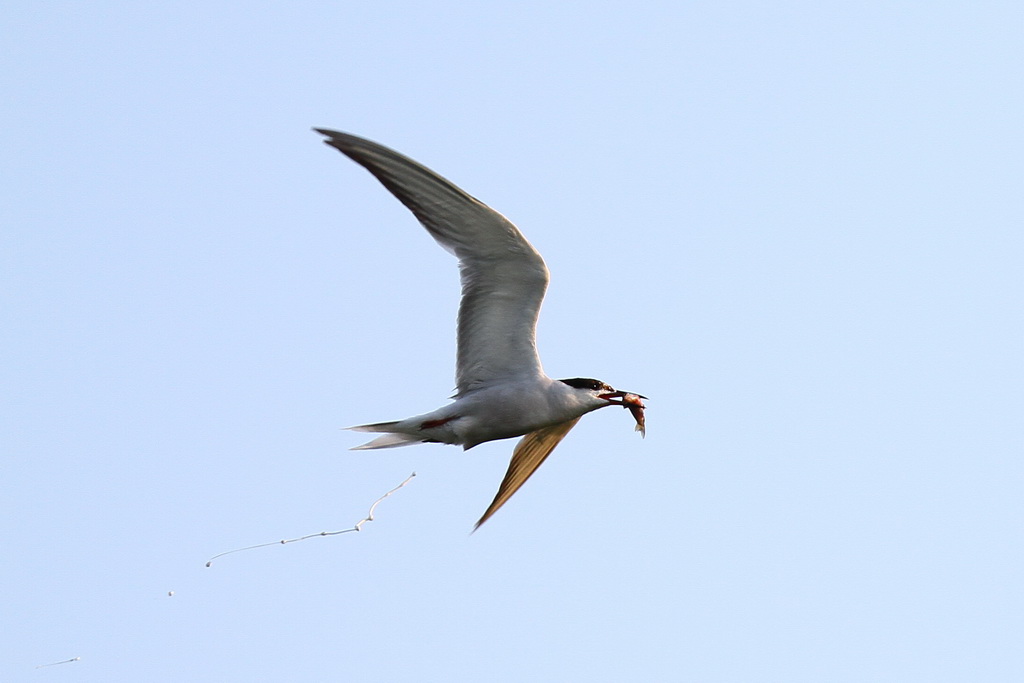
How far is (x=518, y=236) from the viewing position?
7.98 m

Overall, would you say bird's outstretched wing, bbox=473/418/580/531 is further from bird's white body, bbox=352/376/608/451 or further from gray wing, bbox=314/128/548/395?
gray wing, bbox=314/128/548/395

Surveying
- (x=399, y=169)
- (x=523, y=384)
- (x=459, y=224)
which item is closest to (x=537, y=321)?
(x=523, y=384)

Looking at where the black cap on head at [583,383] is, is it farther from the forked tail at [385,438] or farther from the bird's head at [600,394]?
the forked tail at [385,438]

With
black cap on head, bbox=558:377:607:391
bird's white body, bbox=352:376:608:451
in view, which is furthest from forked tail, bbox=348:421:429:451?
black cap on head, bbox=558:377:607:391

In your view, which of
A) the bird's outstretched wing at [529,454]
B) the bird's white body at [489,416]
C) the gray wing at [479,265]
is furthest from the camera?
the bird's outstretched wing at [529,454]

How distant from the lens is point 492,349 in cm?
877

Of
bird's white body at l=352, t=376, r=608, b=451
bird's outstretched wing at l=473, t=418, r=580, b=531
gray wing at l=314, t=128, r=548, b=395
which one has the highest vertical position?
gray wing at l=314, t=128, r=548, b=395

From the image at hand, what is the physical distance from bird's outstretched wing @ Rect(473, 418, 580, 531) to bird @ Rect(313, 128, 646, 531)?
0.60 metres

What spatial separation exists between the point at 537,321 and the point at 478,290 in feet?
1.84

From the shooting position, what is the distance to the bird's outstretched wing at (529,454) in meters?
10.0

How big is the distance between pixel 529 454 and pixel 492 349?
1.66 meters

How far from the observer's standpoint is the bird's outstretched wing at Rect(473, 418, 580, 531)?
1002 cm

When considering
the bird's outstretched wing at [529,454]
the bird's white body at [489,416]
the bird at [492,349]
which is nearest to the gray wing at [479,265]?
the bird at [492,349]

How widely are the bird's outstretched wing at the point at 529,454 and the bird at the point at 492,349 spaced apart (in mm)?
604
